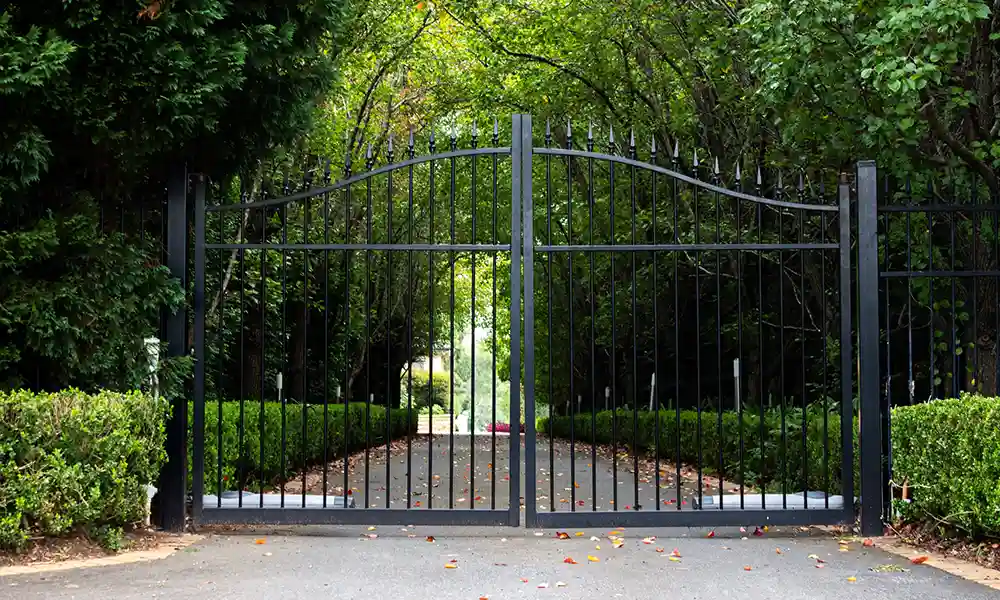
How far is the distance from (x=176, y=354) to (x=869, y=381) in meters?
5.27

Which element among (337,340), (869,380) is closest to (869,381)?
(869,380)

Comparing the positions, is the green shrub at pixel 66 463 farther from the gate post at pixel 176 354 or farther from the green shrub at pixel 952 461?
the green shrub at pixel 952 461

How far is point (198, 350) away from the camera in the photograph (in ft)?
26.0

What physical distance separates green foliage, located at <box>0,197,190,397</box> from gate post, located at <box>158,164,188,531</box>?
149mm

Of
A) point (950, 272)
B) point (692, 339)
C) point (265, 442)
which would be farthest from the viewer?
point (692, 339)

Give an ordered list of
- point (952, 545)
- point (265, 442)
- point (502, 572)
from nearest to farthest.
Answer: point (502, 572) < point (952, 545) < point (265, 442)

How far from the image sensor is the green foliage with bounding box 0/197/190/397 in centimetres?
707

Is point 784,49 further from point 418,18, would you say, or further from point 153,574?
point 418,18

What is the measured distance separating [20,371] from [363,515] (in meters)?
2.68

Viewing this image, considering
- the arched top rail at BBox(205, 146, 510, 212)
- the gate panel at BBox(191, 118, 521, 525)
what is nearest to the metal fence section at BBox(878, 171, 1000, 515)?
the gate panel at BBox(191, 118, 521, 525)

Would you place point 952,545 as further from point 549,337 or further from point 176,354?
point 176,354

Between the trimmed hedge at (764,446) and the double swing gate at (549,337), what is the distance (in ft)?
0.14

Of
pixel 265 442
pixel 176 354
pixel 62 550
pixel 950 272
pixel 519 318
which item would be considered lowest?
pixel 62 550

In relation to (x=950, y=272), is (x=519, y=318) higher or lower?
lower
